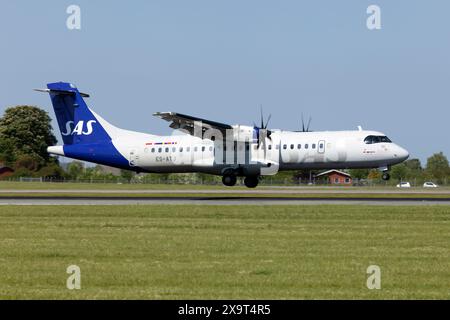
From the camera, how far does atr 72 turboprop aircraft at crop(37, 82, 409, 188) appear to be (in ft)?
161

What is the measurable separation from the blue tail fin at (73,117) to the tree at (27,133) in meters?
60.3

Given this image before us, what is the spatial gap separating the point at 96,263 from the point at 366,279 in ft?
18.9

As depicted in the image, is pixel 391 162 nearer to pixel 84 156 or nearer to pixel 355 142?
pixel 355 142

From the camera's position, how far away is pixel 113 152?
54.8 metres

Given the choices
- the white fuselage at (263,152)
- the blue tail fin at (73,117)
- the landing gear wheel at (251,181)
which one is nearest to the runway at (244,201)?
the white fuselage at (263,152)

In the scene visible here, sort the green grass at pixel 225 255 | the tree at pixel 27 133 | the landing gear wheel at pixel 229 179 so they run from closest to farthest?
the green grass at pixel 225 255 < the landing gear wheel at pixel 229 179 < the tree at pixel 27 133

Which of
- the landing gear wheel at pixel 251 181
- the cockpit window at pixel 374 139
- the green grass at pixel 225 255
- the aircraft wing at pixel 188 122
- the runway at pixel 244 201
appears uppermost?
the aircraft wing at pixel 188 122

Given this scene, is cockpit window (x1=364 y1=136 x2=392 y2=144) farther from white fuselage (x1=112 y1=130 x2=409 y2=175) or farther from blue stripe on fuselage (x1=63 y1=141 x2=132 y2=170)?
blue stripe on fuselage (x1=63 y1=141 x2=132 y2=170)

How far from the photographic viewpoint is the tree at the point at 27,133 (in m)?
117

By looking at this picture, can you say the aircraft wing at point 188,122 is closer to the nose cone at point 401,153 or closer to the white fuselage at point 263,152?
the white fuselage at point 263,152

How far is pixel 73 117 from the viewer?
5606cm

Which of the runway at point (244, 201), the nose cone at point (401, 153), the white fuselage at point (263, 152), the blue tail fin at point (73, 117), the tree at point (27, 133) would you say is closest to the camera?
the runway at point (244, 201)

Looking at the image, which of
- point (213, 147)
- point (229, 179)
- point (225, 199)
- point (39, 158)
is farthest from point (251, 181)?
Result: point (39, 158)

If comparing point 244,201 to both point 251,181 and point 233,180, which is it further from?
point 251,181
